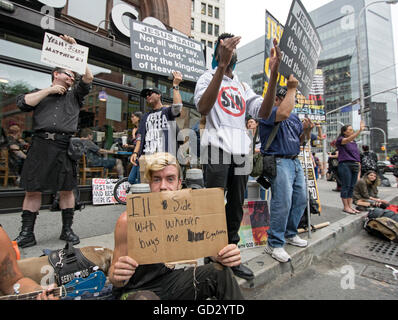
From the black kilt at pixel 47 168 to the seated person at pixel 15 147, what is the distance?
253 cm

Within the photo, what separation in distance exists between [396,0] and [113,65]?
15140mm

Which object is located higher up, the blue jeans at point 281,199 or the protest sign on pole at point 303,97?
the protest sign on pole at point 303,97

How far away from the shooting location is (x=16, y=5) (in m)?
4.07

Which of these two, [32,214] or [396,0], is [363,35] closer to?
[396,0]

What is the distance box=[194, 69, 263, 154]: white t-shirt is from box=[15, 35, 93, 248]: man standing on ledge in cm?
162

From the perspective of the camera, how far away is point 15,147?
447 centimetres

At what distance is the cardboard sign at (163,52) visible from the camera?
5.37 m

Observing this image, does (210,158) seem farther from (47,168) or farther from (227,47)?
(47,168)

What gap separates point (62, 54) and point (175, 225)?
227cm

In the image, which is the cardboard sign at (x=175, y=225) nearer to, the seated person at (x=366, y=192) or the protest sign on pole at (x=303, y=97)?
the protest sign on pole at (x=303, y=97)

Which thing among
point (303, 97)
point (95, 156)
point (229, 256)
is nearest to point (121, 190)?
point (95, 156)

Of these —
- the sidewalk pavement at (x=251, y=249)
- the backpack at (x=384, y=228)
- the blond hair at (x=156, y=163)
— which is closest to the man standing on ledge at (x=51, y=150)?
the sidewalk pavement at (x=251, y=249)

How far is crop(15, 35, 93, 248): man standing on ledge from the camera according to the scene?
2473mm

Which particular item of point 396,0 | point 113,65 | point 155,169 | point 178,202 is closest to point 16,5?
point 113,65
